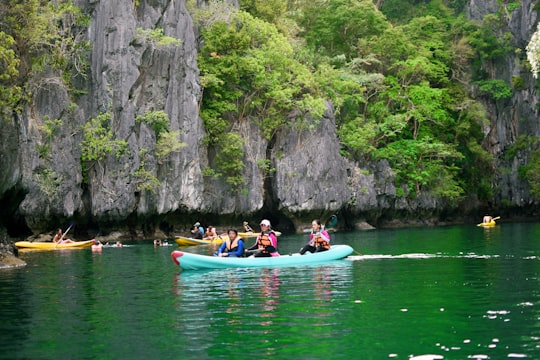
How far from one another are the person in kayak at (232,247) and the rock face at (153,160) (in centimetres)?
793

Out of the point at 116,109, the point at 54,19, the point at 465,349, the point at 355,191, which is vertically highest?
the point at 54,19

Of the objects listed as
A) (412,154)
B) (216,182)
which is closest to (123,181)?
(216,182)

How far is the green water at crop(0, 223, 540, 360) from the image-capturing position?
35.5 feet

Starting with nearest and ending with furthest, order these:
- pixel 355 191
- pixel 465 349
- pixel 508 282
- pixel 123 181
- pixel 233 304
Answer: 1. pixel 465 349
2. pixel 233 304
3. pixel 508 282
4. pixel 123 181
5. pixel 355 191

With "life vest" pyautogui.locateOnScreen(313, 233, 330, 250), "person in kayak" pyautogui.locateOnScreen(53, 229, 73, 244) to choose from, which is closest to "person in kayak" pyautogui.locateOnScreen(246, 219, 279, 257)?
"life vest" pyautogui.locateOnScreen(313, 233, 330, 250)

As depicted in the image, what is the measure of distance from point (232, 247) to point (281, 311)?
9342mm

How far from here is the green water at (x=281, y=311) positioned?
1082 cm

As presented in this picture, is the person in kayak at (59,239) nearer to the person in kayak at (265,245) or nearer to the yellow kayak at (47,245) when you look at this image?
the yellow kayak at (47,245)

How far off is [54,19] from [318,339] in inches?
1115

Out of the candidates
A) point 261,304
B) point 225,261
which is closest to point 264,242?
point 225,261

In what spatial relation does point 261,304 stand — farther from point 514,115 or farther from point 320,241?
point 514,115

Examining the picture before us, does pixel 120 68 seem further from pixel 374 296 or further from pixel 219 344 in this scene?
pixel 219 344

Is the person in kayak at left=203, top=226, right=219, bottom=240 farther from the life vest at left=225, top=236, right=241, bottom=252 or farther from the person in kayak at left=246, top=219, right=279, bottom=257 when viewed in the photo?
the person in kayak at left=246, top=219, right=279, bottom=257

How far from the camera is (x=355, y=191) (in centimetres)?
5056
